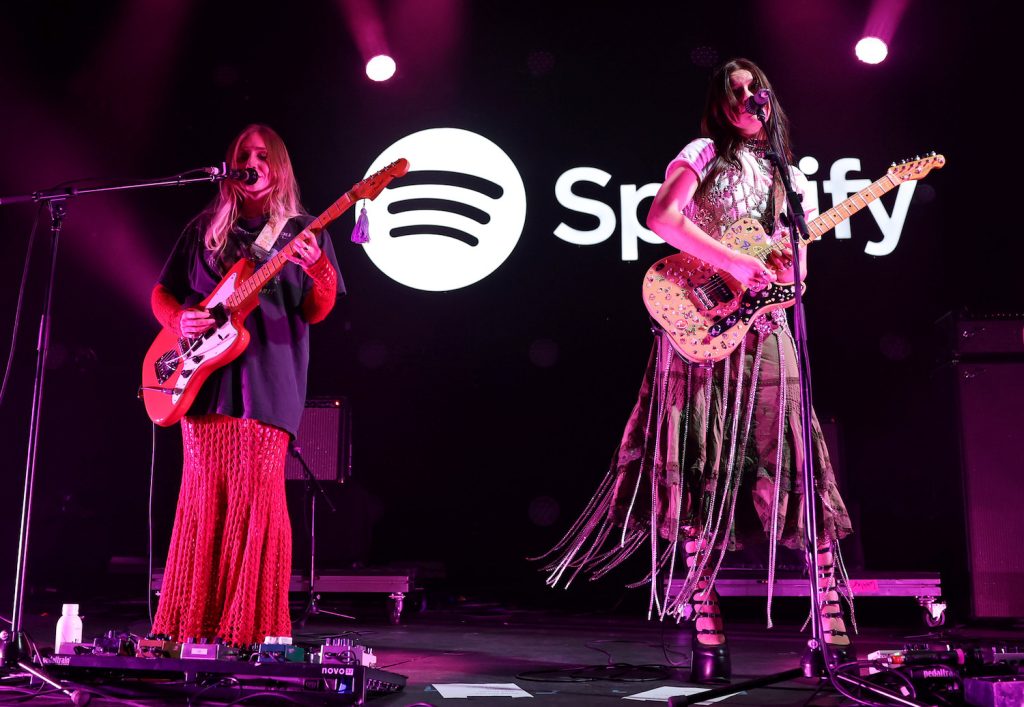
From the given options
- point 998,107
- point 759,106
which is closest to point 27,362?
point 759,106

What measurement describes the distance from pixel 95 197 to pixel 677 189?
186 inches

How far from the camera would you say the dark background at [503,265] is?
6055mm

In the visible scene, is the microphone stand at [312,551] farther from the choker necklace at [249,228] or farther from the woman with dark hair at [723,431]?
the woman with dark hair at [723,431]

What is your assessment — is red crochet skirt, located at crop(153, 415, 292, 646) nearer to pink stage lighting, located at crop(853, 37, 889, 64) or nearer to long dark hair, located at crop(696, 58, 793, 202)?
long dark hair, located at crop(696, 58, 793, 202)

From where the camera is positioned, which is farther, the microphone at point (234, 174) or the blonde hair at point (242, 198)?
the blonde hair at point (242, 198)

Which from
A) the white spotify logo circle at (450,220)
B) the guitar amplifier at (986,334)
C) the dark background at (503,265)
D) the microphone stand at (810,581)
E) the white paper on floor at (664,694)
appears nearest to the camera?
the microphone stand at (810,581)

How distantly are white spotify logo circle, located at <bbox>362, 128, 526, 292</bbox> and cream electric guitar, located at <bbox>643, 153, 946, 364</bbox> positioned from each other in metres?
3.36

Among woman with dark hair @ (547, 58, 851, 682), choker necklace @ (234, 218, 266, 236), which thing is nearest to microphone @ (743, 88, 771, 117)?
woman with dark hair @ (547, 58, 851, 682)

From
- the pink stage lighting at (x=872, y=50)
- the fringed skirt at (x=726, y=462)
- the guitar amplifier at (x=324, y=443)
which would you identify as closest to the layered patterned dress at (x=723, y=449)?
the fringed skirt at (x=726, y=462)

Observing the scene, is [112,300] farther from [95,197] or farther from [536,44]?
[536,44]

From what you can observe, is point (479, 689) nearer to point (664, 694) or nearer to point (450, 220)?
point (664, 694)

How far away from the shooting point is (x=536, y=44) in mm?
6570

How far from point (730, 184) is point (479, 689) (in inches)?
66.6

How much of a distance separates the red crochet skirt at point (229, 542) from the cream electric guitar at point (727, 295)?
1265mm
